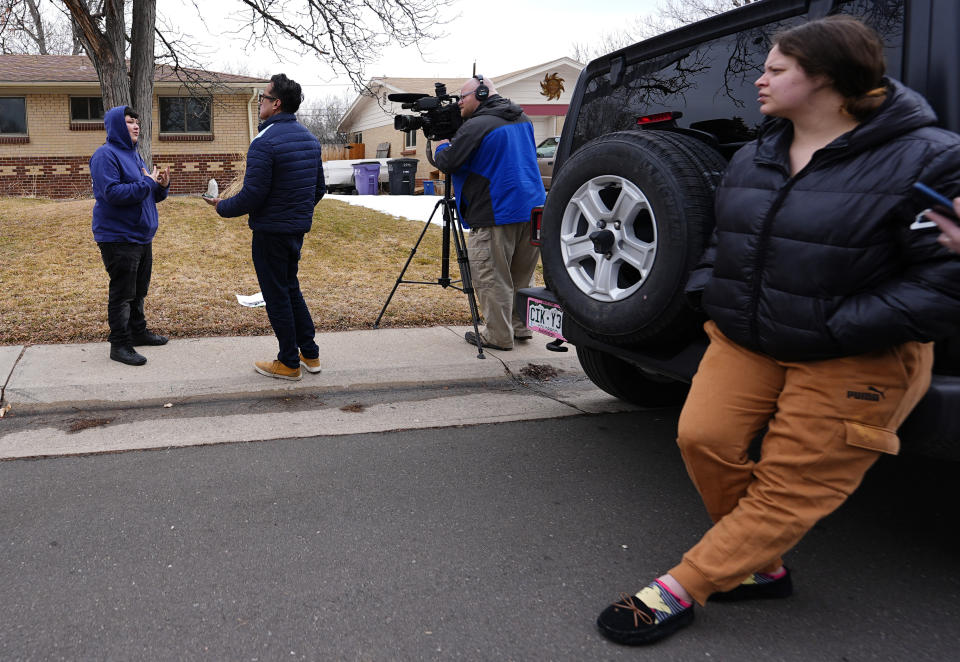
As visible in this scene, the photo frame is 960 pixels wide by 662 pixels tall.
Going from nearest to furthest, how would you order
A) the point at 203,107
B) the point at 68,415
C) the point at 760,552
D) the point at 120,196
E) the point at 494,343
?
the point at 760,552 → the point at 68,415 → the point at 120,196 → the point at 494,343 → the point at 203,107

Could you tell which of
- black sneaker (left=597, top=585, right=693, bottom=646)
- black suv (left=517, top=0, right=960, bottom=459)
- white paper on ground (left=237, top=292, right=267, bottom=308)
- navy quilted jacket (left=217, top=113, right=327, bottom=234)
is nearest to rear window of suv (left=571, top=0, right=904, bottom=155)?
black suv (left=517, top=0, right=960, bottom=459)

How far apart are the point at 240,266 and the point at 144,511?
5647 millimetres

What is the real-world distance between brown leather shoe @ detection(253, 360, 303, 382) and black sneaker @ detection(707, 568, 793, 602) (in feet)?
10.3

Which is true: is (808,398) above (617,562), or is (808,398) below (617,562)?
above

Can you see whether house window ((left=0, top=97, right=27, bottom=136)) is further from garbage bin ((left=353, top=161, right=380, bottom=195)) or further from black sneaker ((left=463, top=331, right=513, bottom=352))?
black sneaker ((left=463, top=331, right=513, bottom=352))

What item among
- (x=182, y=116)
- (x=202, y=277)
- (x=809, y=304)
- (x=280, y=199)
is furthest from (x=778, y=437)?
(x=182, y=116)

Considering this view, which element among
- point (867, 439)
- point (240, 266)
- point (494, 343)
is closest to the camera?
point (867, 439)

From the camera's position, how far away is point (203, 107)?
20.5 metres

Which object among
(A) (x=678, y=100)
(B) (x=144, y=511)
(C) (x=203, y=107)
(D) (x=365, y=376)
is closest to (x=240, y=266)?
(D) (x=365, y=376)

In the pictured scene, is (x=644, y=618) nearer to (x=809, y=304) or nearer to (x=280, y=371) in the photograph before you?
(x=809, y=304)

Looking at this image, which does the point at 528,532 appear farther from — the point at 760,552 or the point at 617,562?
the point at 760,552

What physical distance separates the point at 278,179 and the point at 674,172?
2730 mm

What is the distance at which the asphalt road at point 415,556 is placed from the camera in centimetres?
228

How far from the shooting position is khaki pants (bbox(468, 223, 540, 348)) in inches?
223
